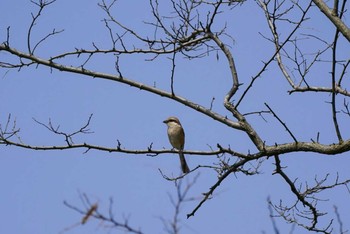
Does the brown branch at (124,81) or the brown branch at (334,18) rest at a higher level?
the brown branch at (334,18)

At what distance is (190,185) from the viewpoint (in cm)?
237

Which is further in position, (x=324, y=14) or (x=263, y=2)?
(x=263, y=2)

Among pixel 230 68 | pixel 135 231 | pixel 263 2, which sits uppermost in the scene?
A: pixel 263 2

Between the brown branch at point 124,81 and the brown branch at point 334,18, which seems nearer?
the brown branch at point 334,18

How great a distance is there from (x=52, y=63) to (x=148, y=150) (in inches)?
47.2

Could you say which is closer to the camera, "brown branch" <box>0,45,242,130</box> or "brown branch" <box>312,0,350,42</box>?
"brown branch" <box>312,0,350,42</box>

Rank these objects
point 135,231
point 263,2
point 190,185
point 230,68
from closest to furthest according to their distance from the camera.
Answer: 1. point 135,231
2. point 190,185
3. point 230,68
4. point 263,2

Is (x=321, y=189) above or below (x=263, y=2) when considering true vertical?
below

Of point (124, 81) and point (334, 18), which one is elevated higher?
point (334, 18)

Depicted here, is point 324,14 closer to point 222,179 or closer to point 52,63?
point 222,179

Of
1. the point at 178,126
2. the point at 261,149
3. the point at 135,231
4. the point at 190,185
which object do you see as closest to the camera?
the point at 135,231

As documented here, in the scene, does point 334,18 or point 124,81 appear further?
point 124,81

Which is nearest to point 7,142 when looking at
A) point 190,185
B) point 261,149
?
point 261,149

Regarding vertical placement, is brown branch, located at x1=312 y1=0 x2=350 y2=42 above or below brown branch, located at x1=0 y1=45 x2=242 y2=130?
above
